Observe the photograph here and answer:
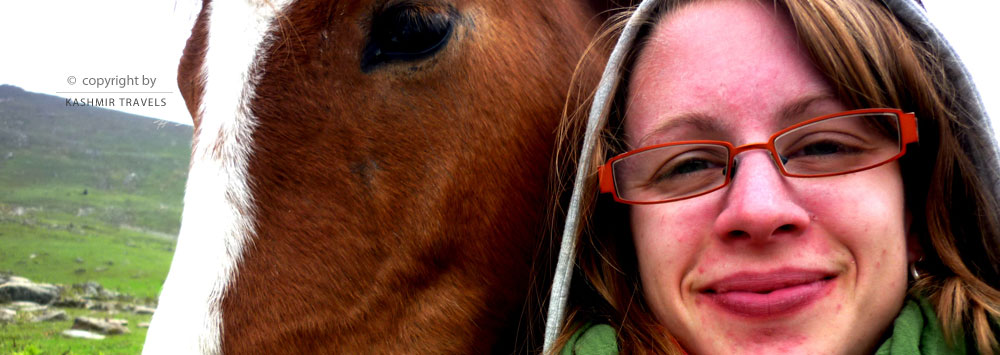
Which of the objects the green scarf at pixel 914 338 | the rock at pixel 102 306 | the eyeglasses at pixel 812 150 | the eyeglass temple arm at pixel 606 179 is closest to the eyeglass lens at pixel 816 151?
the eyeglasses at pixel 812 150

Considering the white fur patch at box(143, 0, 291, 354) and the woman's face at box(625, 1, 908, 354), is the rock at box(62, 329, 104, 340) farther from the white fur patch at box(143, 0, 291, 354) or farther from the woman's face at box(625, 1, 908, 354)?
the woman's face at box(625, 1, 908, 354)

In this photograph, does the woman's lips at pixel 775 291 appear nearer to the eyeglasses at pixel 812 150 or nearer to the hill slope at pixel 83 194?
the eyeglasses at pixel 812 150

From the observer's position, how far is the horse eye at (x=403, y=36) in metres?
1.41

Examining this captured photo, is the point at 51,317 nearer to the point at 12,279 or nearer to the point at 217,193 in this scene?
the point at 12,279

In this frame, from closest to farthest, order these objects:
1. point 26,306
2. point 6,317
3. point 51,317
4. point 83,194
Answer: point 6,317 < point 51,317 < point 26,306 < point 83,194

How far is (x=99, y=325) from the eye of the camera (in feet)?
16.5

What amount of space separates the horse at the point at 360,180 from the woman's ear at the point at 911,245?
806mm

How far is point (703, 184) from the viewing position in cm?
118

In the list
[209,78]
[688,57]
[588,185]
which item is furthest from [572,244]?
[209,78]

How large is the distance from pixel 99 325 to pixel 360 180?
497 centimetres

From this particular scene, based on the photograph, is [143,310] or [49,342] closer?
[49,342]

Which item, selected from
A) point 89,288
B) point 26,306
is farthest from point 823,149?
point 89,288

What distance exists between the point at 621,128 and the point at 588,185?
18 cm

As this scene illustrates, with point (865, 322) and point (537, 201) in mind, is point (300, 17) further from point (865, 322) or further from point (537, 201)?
point (865, 322)
